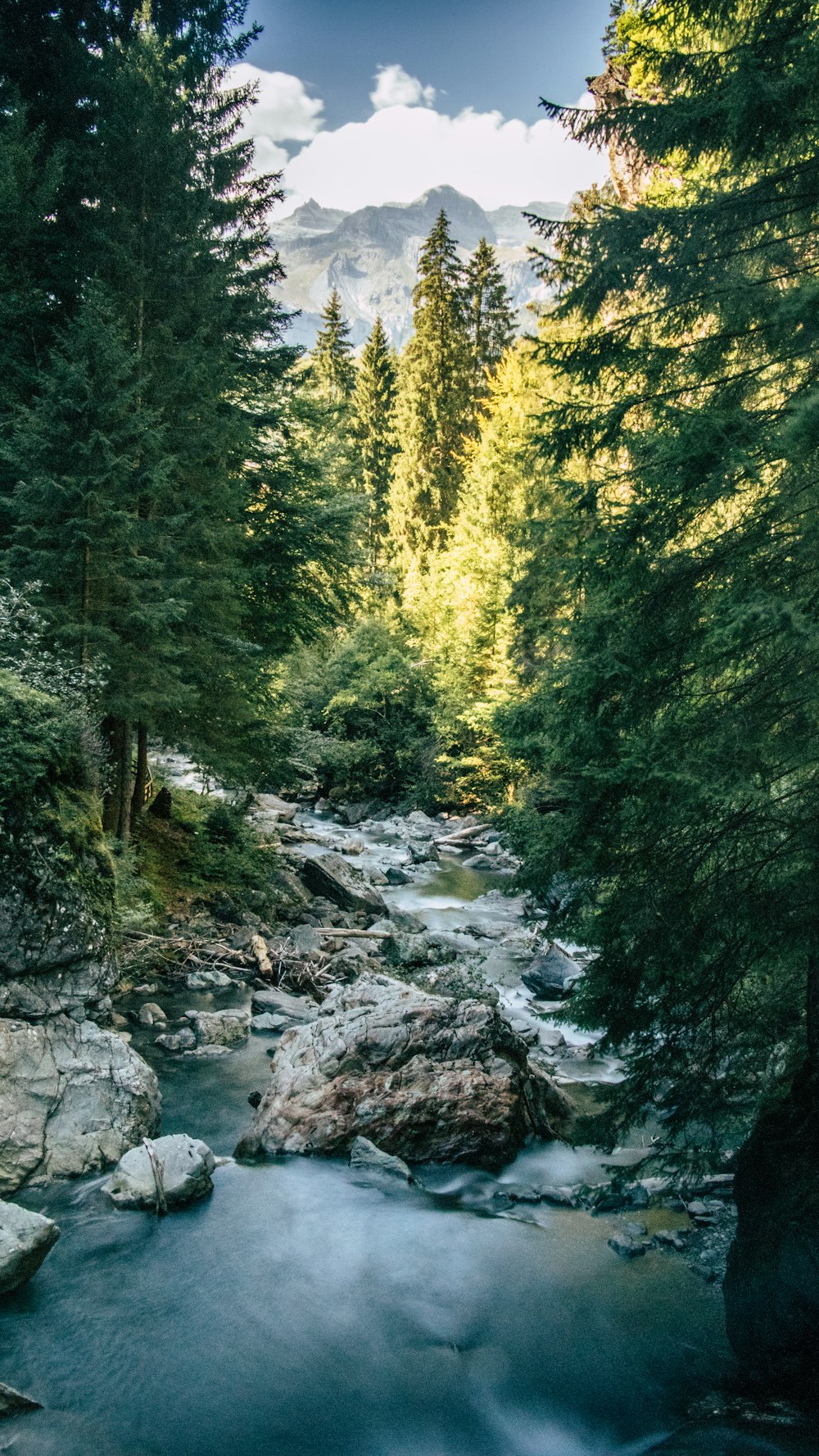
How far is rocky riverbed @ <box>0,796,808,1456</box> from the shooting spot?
4879mm

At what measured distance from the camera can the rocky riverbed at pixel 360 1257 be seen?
488 cm

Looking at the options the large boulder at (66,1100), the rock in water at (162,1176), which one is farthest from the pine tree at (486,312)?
the rock in water at (162,1176)

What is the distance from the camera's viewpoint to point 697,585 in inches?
216

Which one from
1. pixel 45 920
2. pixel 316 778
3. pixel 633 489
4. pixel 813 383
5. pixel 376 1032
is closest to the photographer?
pixel 813 383

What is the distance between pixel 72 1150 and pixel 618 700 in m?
5.68

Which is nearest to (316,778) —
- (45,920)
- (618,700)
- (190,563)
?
(190,563)

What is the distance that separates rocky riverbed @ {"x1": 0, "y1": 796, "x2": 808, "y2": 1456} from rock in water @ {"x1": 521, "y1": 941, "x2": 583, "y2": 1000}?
156 cm

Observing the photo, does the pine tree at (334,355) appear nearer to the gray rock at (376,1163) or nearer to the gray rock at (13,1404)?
the gray rock at (376,1163)

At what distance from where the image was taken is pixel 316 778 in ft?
86.8

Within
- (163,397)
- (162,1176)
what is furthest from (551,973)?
(163,397)

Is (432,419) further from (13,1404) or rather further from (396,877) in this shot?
(13,1404)

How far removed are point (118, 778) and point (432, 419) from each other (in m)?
26.3

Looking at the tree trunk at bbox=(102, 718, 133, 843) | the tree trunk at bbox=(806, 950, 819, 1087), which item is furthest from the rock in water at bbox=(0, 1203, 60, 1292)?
the tree trunk at bbox=(102, 718, 133, 843)

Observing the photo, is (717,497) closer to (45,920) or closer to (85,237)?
(45,920)
